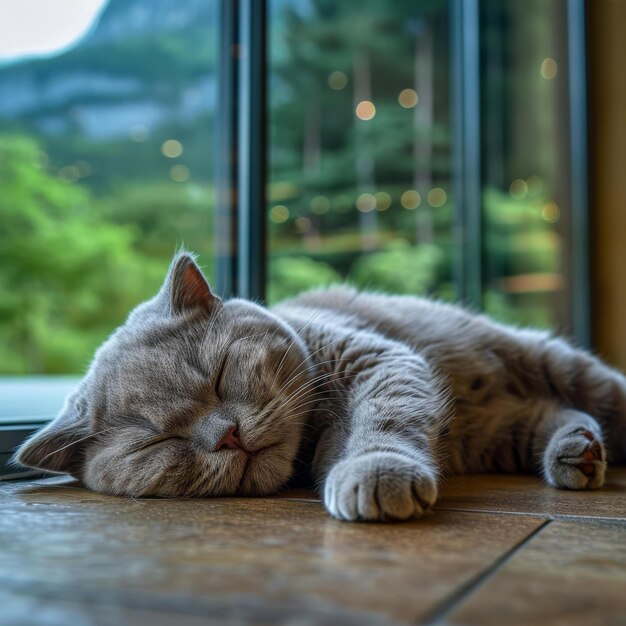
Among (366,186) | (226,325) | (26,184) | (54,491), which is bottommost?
(54,491)

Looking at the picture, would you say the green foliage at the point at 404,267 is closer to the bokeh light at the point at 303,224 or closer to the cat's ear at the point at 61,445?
the bokeh light at the point at 303,224

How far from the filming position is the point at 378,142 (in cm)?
404

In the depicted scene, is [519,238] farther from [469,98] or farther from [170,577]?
[170,577]

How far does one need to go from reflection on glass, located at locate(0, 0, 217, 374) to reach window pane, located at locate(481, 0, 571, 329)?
169 centimetres

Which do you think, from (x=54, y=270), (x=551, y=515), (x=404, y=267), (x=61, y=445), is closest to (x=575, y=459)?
(x=551, y=515)

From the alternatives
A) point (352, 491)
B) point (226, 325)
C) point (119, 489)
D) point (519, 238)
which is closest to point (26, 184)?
point (226, 325)

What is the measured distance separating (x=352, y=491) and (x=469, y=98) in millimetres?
3067

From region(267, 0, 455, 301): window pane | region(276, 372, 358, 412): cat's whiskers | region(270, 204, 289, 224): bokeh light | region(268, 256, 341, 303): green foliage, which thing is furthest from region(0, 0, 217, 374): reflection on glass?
region(276, 372, 358, 412): cat's whiskers

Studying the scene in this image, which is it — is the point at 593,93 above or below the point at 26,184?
above

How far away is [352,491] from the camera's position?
3.86 ft

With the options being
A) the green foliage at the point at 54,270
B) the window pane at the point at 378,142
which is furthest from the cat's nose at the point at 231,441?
the window pane at the point at 378,142

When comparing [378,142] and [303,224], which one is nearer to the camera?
A: [303,224]

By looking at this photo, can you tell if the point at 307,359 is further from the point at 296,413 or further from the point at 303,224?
the point at 303,224

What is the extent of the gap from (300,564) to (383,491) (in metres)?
0.26
